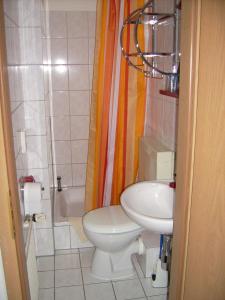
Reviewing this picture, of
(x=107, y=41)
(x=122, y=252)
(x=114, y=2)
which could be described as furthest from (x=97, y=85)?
(x=122, y=252)

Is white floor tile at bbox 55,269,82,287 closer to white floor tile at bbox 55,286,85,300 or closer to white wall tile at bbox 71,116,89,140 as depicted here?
white floor tile at bbox 55,286,85,300

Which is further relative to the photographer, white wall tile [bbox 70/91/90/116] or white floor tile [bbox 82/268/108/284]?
white wall tile [bbox 70/91/90/116]

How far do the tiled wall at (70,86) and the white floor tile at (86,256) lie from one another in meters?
0.83

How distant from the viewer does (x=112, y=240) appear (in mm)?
1988

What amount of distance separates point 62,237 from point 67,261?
7.6 inches

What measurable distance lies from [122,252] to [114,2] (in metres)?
1.80

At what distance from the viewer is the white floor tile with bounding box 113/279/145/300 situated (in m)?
1.95

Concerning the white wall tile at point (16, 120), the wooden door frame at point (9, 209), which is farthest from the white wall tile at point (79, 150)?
the wooden door frame at point (9, 209)

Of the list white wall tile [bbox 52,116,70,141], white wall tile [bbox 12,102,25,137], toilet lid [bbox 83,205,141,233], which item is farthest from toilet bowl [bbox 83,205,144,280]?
white wall tile [bbox 52,116,70,141]

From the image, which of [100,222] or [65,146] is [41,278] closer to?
[100,222]

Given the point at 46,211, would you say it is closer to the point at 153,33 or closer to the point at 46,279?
the point at 46,279

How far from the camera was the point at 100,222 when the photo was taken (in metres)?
2.01

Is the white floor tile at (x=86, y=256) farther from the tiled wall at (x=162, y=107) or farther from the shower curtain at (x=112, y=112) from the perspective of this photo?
the tiled wall at (x=162, y=107)

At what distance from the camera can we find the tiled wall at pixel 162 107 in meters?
1.89
